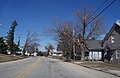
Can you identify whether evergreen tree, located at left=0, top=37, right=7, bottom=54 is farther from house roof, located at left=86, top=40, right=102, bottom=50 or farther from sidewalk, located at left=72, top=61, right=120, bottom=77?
sidewalk, located at left=72, top=61, right=120, bottom=77

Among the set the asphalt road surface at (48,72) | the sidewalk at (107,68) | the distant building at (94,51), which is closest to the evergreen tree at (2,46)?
the distant building at (94,51)

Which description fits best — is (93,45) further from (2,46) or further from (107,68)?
(107,68)

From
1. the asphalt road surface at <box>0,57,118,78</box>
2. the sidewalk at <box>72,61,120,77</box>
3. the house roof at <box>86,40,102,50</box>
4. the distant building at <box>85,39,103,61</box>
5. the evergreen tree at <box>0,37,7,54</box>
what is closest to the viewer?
the asphalt road surface at <box>0,57,118,78</box>

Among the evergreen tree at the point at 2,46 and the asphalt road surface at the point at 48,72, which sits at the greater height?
the evergreen tree at the point at 2,46

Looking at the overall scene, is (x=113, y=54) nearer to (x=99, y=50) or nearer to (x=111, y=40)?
(x=111, y=40)

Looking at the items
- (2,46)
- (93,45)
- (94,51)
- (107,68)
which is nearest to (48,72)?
(107,68)

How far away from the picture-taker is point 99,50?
2260 inches

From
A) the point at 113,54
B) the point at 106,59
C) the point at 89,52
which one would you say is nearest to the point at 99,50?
the point at 89,52

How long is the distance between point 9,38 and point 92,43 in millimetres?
48469

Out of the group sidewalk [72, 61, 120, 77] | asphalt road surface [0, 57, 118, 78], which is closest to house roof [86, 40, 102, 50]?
sidewalk [72, 61, 120, 77]

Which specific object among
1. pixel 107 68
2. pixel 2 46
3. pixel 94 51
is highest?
pixel 2 46

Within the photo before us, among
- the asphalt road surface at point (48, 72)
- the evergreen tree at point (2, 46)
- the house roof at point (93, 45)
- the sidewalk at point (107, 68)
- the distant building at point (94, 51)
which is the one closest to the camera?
the asphalt road surface at point (48, 72)

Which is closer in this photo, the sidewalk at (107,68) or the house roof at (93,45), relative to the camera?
the sidewalk at (107,68)

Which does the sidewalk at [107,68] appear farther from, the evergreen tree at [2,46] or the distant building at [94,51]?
the evergreen tree at [2,46]
